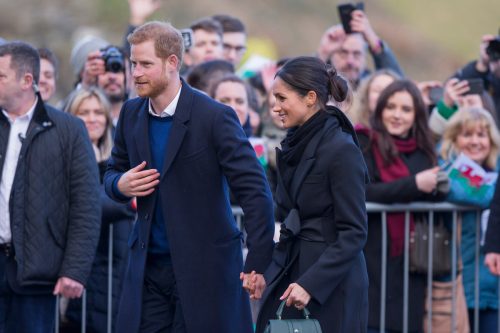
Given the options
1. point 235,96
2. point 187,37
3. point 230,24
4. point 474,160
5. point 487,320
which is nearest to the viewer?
point 487,320

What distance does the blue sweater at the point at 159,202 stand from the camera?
18.5 ft

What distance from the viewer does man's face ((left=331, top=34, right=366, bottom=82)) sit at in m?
9.18

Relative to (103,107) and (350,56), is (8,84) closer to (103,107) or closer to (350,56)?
(103,107)

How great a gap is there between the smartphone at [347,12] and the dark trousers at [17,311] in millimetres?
3554

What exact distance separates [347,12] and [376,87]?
39.6 inches

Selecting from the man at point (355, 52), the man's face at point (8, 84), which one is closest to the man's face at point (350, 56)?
the man at point (355, 52)

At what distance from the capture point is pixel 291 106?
5.43 meters

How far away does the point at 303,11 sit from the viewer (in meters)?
36.2

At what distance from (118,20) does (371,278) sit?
23192 mm

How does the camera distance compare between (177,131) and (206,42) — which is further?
(206,42)

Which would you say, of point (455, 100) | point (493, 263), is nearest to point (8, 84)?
point (493, 263)

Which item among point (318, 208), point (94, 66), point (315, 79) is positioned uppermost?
point (94, 66)

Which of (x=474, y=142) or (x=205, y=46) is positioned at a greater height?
(x=205, y=46)

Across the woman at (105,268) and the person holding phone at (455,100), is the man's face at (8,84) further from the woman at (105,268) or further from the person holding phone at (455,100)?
the person holding phone at (455,100)
